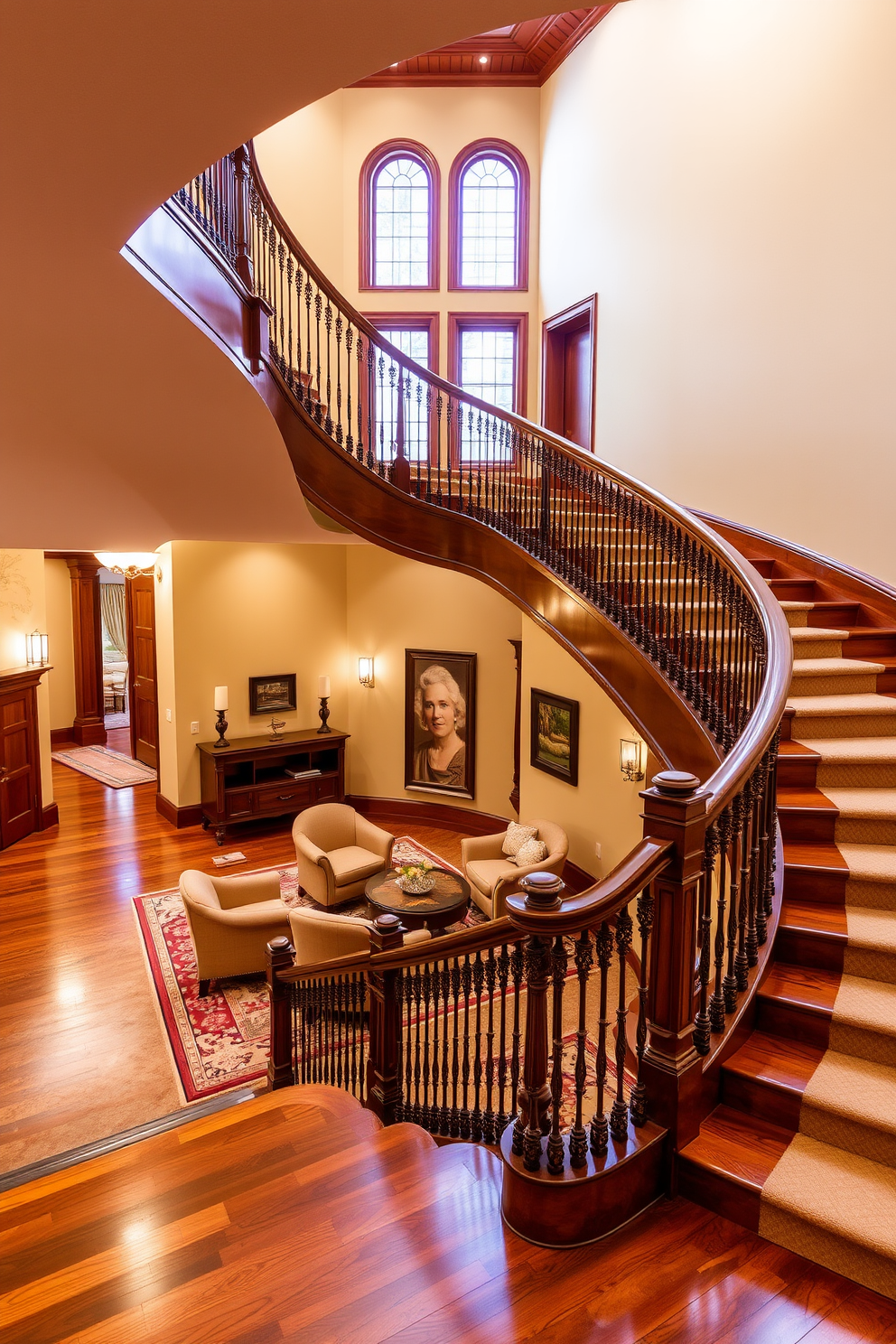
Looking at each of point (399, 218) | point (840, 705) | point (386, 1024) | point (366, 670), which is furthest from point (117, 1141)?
point (399, 218)

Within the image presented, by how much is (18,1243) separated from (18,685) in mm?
6846

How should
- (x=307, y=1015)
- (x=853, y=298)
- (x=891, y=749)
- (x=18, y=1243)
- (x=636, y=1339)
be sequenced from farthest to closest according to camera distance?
(x=853, y=298) → (x=307, y=1015) → (x=891, y=749) → (x=18, y=1243) → (x=636, y=1339)

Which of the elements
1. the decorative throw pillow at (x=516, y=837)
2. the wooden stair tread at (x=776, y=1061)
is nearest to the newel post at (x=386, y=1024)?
the wooden stair tread at (x=776, y=1061)

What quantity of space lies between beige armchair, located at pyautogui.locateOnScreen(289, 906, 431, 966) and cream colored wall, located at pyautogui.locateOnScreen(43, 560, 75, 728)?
28.6ft

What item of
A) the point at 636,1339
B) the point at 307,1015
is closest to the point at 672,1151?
the point at 636,1339

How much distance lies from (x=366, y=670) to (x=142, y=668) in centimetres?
398

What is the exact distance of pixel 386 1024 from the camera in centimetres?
332

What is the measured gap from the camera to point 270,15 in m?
1.31

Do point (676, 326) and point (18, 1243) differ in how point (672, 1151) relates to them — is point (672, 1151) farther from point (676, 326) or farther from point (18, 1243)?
point (676, 326)

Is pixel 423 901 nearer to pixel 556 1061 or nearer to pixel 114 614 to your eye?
pixel 556 1061

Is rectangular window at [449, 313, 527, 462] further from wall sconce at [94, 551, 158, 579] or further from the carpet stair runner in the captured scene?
the carpet stair runner

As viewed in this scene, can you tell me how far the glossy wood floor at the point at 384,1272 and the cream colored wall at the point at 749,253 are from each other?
13.4 ft

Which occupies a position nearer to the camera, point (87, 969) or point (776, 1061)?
point (776, 1061)

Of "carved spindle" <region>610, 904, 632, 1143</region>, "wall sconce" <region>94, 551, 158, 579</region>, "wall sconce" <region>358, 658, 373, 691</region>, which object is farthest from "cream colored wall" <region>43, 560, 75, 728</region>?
"carved spindle" <region>610, 904, 632, 1143</region>
